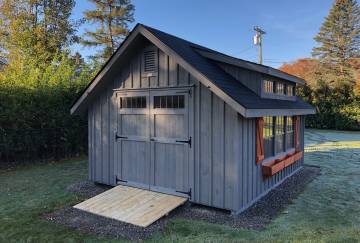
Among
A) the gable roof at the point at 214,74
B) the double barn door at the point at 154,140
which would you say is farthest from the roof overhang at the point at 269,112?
the double barn door at the point at 154,140

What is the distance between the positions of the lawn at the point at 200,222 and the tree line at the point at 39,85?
1268mm

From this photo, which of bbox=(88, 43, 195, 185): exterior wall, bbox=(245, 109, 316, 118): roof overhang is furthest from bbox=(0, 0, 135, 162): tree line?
bbox=(245, 109, 316, 118): roof overhang

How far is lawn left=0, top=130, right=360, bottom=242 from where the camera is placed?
12.9ft

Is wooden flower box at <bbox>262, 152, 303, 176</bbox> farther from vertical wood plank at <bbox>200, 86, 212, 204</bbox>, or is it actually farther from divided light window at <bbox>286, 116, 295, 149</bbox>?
vertical wood plank at <bbox>200, 86, 212, 204</bbox>

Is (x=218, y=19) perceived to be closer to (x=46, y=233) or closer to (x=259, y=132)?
(x=259, y=132)

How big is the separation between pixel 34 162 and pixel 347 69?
2954cm

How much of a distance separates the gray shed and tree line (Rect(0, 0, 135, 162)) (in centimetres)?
316

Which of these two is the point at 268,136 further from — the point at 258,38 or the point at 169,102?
the point at 258,38

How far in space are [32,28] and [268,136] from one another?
50.2 ft

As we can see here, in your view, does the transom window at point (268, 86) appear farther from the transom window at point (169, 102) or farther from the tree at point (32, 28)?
the tree at point (32, 28)

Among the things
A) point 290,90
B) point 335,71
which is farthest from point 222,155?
point 335,71

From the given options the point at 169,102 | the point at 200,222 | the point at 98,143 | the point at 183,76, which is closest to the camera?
the point at 200,222

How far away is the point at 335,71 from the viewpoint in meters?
29.1

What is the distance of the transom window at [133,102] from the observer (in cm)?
604
